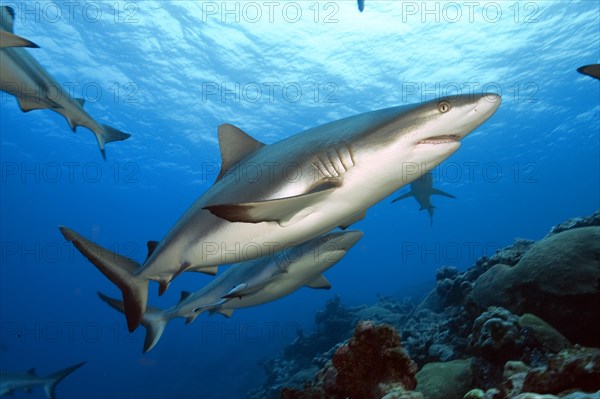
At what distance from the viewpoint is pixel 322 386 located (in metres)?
4.14

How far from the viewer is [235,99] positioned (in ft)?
111

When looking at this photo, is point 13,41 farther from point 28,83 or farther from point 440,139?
point 440,139

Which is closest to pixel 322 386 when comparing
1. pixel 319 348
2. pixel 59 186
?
pixel 319 348

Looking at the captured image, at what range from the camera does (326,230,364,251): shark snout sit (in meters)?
5.98

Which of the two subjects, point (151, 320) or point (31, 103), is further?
point (151, 320)

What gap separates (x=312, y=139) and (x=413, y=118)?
1.02 m

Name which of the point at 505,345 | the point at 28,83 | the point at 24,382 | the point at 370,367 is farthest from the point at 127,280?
the point at 24,382

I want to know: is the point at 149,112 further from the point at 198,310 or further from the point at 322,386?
the point at 322,386

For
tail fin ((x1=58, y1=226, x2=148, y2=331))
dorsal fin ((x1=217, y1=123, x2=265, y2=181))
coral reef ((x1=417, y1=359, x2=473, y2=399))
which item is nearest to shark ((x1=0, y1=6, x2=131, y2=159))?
dorsal fin ((x1=217, y1=123, x2=265, y2=181))

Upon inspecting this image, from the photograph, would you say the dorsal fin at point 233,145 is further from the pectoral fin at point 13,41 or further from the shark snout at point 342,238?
the shark snout at point 342,238

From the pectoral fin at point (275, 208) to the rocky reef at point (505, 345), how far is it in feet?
5.72

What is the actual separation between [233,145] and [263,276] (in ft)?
9.59

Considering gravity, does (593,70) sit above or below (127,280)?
A: above

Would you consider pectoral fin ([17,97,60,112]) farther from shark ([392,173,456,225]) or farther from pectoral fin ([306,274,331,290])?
shark ([392,173,456,225])
